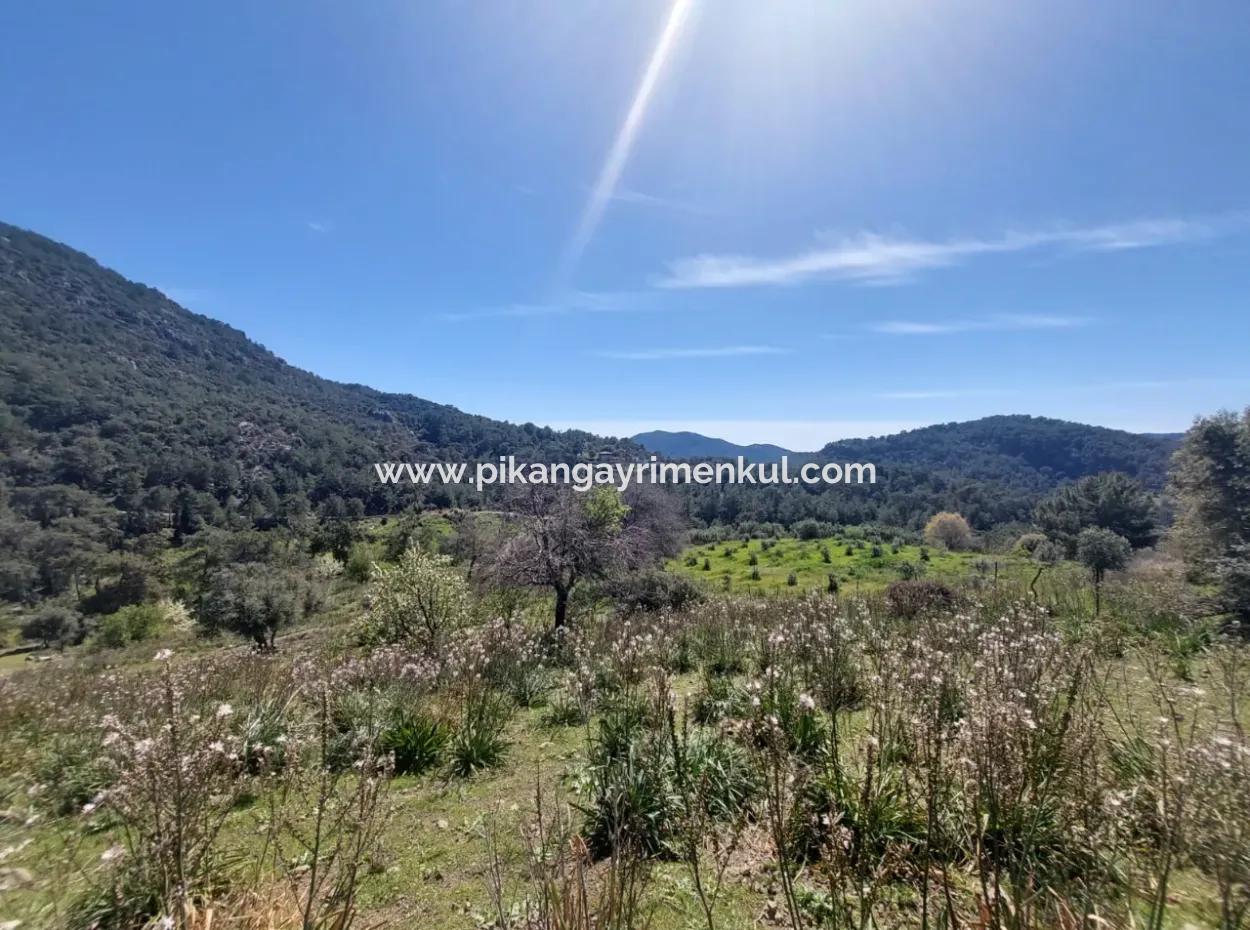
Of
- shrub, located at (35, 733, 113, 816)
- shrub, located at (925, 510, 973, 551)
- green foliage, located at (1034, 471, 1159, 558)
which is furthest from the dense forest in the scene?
shrub, located at (35, 733, 113, 816)

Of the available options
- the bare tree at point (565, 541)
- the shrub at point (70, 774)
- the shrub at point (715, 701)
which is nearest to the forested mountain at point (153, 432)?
the bare tree at point (565, 541)

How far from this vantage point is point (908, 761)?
4047 mm

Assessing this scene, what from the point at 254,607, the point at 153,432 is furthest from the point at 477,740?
the point at 153,432

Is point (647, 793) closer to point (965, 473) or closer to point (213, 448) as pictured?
point (213, 448)

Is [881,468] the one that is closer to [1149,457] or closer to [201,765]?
[1149,457]

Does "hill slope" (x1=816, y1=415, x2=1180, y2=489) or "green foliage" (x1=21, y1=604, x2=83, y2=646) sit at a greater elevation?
"hill slope" (x1=816, y1=415, x2=1180, y2=489)

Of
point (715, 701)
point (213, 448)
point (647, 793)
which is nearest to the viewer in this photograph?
point (647, 793)

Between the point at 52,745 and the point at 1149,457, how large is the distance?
162m

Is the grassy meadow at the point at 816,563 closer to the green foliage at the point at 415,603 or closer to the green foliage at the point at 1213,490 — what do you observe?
the green foliage at the point at 1213,490

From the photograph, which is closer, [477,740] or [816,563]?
[477,740]

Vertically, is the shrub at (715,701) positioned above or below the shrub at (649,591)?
above

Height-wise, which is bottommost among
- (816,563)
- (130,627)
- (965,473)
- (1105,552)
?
(130,627)

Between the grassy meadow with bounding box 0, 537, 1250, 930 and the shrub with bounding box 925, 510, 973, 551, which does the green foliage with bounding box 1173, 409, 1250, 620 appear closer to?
the grassy meadow with bounding box 0, 537, 1250, 930

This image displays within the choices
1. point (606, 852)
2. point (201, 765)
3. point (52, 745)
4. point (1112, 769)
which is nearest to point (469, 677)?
point (606, 852)
